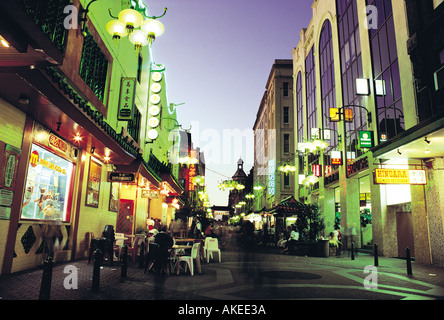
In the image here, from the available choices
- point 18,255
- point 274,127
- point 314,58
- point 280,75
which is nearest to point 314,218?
point 18,255

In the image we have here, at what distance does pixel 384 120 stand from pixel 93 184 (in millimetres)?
15056

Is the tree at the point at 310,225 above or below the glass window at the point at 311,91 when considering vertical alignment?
below

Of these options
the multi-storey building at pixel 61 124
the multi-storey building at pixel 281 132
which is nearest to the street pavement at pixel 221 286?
the multi-storey building at pixel 61 124

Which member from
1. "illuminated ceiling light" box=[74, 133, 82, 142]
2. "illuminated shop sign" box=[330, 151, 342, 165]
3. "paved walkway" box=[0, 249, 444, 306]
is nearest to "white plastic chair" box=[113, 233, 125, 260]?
"paved walkway" box=[0, 249, 444, 306]

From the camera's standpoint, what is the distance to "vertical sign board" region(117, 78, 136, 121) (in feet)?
46.3

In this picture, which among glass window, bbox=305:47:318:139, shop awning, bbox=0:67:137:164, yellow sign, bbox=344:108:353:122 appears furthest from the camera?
glass window, bbox=305:47:318:139

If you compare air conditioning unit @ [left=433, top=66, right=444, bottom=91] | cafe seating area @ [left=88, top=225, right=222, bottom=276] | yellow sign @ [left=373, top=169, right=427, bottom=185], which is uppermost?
air conditioning unit @ [left=433, top=66, right=444, bottom=91]

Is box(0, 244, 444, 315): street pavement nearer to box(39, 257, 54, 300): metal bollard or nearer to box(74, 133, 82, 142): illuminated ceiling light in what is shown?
box(39, 257, 54, 300): metal bollard

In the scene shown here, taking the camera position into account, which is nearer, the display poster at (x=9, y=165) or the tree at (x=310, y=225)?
the display poster at (x=9, y=165)

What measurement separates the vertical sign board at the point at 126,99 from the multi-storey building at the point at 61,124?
0.15 feet

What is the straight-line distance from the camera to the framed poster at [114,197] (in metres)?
15.1

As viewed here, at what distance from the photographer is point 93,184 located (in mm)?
12789

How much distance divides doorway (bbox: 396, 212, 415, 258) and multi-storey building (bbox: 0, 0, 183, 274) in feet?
44.9

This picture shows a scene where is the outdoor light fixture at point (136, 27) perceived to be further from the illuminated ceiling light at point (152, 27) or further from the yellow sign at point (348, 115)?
the yellow sign at point (348, 115)
